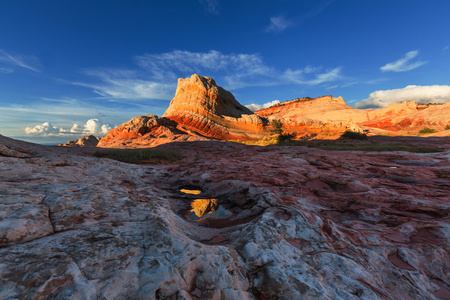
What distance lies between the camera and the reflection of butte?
3.35m

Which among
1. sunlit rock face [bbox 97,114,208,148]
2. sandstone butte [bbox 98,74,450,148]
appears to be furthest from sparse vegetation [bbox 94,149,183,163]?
sunlit rock face [bbox 97,114,208,148]

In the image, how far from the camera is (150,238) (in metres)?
1.78

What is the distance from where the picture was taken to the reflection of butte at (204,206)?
335 cm

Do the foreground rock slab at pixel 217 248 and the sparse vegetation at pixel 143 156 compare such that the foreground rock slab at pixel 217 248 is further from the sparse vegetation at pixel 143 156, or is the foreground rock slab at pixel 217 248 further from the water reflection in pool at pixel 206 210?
the sparse vegetation at pixel 143 156

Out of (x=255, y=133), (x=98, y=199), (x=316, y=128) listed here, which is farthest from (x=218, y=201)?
(x=316, y=128)

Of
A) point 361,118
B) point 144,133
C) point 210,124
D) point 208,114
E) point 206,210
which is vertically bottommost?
point 206,210

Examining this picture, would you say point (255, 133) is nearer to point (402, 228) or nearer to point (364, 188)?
point (364, 188)

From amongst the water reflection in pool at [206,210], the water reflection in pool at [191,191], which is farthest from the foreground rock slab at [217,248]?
the water reflection in pool at [191,191]

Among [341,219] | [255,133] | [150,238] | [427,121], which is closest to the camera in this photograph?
[150,238]

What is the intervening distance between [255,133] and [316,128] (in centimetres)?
946

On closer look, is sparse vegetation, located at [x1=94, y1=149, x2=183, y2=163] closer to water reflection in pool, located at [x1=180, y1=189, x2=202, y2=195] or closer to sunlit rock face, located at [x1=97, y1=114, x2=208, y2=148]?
water reflection in pool, located at [x1=180, y1=189, x2=202, y2=195]

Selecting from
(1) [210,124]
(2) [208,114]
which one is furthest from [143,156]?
(2) [208,114]

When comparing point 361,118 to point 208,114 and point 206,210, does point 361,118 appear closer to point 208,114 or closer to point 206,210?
point 208,114

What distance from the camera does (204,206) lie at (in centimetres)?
364
